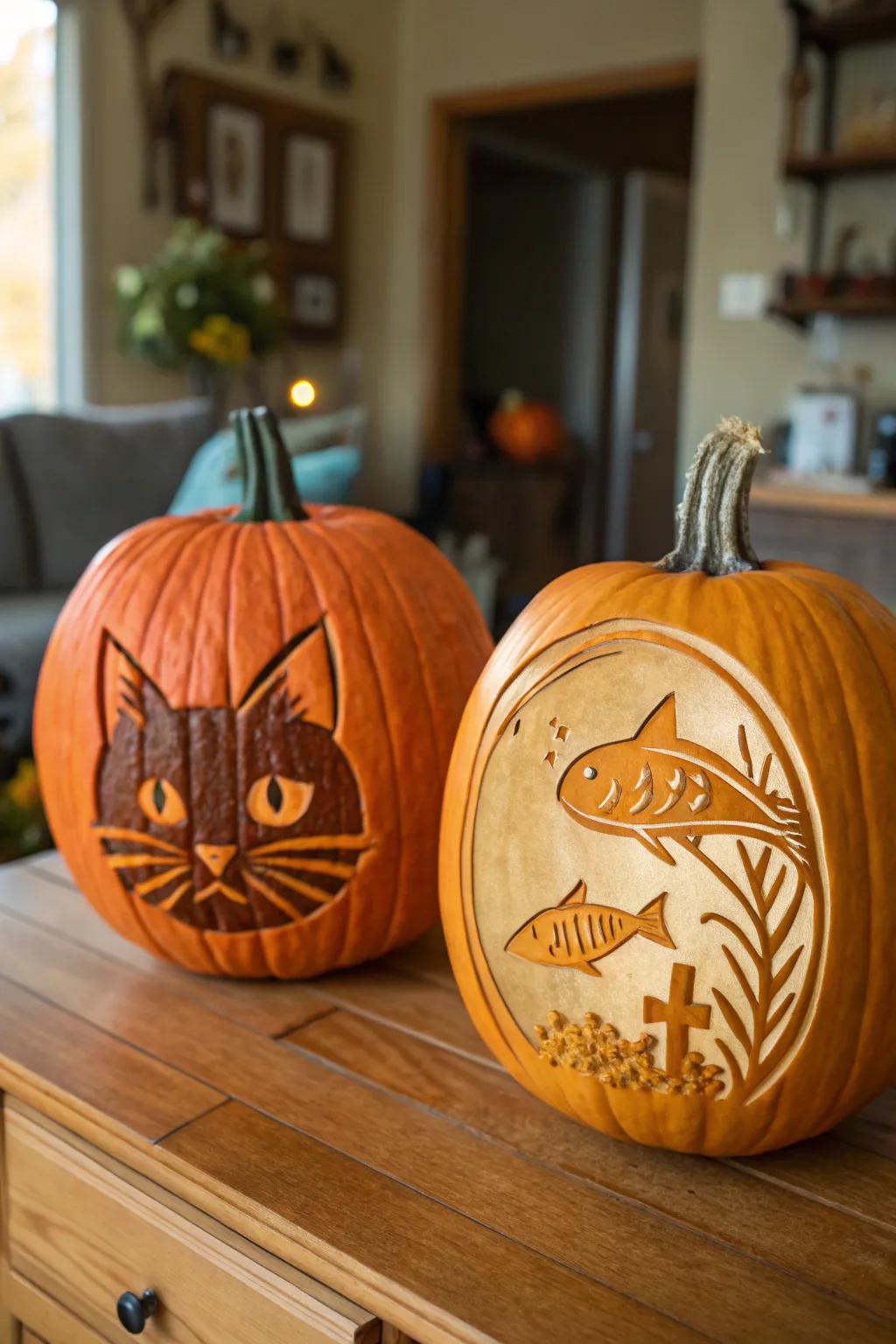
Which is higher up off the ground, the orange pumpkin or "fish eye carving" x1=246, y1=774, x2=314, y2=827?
the orange pumpkin

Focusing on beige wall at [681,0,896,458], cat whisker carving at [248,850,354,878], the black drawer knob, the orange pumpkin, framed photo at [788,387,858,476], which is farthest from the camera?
the orange pumpkin

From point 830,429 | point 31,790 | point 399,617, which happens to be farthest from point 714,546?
point 830,429

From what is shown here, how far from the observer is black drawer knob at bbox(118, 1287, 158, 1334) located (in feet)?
1.93

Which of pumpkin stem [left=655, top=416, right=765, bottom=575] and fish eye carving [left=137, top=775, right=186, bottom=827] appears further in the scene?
fish eye carving [left=137, top=775, right=186, bottom=827]

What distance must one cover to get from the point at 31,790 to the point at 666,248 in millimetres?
5490

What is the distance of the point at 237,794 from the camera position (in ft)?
2.23

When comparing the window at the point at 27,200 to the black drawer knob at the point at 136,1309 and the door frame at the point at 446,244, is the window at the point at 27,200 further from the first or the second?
the black drawer knob at the point at 136,1309

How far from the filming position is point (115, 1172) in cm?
61

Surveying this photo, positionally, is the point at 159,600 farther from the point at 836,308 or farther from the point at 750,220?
the point at 750,220

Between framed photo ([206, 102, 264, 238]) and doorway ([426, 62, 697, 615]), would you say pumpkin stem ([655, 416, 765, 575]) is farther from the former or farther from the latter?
doorway ([426, 62, 697, 615])

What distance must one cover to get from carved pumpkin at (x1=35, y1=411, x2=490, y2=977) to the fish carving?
20cm

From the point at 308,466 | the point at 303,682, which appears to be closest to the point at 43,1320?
the point at 303,682

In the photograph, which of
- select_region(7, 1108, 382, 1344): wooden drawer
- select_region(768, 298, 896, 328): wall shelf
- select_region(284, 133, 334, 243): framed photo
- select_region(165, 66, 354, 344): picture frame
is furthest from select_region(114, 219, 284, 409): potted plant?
select_region(7, 1108, 382, 1344): wooden drawer

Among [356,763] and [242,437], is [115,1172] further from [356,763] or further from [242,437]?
[242,437]
